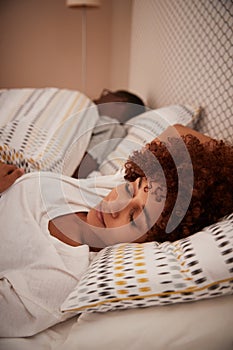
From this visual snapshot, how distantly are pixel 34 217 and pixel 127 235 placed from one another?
0.27 meters

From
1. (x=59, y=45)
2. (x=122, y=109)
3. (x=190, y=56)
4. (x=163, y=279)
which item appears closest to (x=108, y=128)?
(x=122, y=109)

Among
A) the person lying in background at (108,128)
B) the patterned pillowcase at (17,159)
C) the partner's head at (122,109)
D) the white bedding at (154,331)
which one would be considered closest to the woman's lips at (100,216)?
the white bedding at (154,331)

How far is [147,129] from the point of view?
1349 millimetres

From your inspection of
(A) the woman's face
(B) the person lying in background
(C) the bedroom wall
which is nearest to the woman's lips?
(A) the woman's face

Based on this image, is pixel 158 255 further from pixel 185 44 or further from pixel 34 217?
pixel 185 44

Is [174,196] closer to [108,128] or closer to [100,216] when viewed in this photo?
[100,216]

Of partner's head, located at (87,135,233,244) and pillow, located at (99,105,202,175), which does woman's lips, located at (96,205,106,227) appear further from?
pillow, located at (99,105,202,175)

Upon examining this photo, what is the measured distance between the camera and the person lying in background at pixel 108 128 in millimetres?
1426

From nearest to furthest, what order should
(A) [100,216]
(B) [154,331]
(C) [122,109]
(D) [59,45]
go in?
(B) [154,331] → (A) [100,216] → (C) [122,109] → (D) [59,45]

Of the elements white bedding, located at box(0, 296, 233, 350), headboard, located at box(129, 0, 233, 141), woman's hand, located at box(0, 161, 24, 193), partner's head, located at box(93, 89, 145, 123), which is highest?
headboard, located at box(129, 0, 233, 141)

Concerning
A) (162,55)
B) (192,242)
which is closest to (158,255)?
(192,242)

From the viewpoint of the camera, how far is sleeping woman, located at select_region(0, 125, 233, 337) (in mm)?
665

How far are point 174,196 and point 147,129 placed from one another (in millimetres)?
643

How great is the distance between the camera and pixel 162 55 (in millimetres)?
1766
